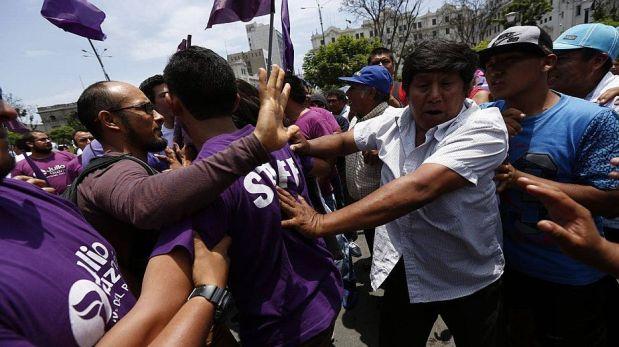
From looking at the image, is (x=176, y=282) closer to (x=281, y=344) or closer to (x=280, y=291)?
(x=280, y=291)

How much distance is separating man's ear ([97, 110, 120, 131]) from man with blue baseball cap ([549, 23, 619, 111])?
3.02 meters

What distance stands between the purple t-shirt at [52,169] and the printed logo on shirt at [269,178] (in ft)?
16.5

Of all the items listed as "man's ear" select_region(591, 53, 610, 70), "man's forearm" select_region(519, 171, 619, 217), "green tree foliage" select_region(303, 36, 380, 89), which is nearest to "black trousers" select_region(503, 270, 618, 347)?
"man's forearm" select_region(519, 171, 619, 217)

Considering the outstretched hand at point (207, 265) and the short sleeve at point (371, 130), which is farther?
the short sleeve at point (371, 130)

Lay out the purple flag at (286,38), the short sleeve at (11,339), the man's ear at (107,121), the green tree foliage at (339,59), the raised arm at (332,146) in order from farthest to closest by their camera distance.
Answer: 1. the green tree foliage at (339,59)
2. the purple flag at (286,38)
3. the raised arm at (332,146)
4. the man's ear at (107,121)
5. the short sleeve at (11,339)

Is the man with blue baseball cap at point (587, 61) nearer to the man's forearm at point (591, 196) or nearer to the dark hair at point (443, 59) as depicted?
the man's forearm at point (591, 196)

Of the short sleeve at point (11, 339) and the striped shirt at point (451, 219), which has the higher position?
the short sleeve at point (11, 339)

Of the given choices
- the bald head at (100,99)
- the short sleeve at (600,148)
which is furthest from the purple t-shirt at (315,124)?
the short sleeve at (600,148)

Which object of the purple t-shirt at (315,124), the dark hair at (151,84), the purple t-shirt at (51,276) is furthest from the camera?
the dark hair at (151,84)

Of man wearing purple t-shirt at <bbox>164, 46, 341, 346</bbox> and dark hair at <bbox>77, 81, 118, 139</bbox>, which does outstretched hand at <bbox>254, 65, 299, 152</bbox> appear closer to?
man wearing purple t-shirt at <bbox>164, 46, 341, 346</bbox>

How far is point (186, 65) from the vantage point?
131cm

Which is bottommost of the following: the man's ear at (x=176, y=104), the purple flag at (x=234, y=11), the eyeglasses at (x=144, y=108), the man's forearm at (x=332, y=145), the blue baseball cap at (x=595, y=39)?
the man's forearm at (x=332, y=145)

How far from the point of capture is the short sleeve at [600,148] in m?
1.59

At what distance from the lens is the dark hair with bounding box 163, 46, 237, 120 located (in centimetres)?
131
